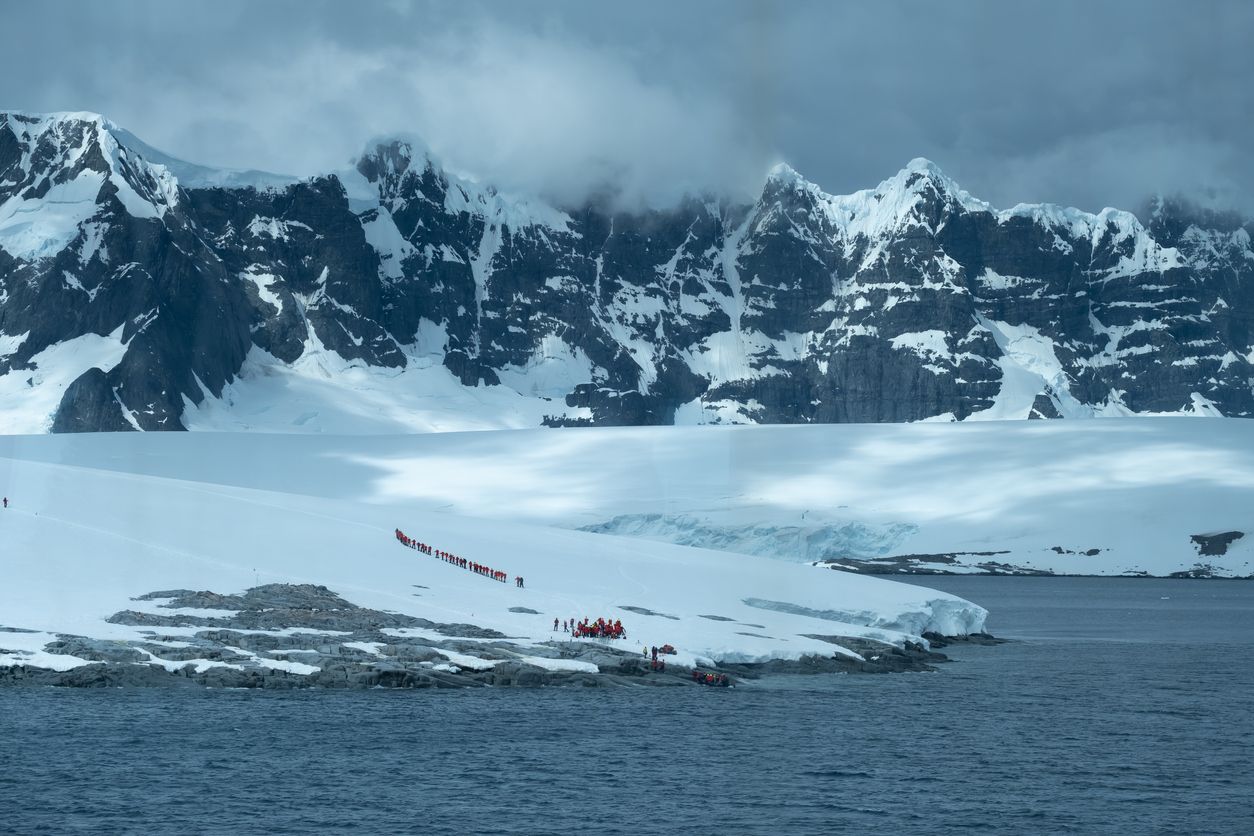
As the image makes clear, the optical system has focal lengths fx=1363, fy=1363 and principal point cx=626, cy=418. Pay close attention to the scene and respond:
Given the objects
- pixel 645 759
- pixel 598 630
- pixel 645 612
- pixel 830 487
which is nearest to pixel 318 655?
pixel 598 630

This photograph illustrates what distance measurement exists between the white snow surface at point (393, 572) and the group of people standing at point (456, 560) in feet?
3.08

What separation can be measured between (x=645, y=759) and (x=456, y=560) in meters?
38.6

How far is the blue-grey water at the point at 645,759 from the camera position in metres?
41.6

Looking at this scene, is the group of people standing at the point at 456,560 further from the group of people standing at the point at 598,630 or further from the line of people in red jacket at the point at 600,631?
the line of people in red jacket at the point at 600,631

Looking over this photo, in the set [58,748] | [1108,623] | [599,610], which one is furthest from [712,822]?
[1108,623]

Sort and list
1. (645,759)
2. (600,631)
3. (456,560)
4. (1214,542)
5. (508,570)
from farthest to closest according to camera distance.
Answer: (1214,542)
(456,560)
(508,570)
(600,631)
(645,759)

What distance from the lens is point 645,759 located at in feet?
163

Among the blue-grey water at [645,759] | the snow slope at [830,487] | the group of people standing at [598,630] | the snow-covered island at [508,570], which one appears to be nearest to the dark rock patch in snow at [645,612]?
the snow-covered island at [508,570]

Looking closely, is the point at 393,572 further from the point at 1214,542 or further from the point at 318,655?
the point at 1214,542

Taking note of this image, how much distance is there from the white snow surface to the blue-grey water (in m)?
8.11

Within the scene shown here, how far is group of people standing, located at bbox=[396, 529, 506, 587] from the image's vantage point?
8362 centimetres

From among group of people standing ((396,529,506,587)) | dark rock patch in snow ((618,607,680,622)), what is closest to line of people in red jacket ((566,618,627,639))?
dark rock patch in snow ((618,607,680,622))

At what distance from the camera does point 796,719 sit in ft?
190

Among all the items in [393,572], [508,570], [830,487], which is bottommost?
[393,572]
